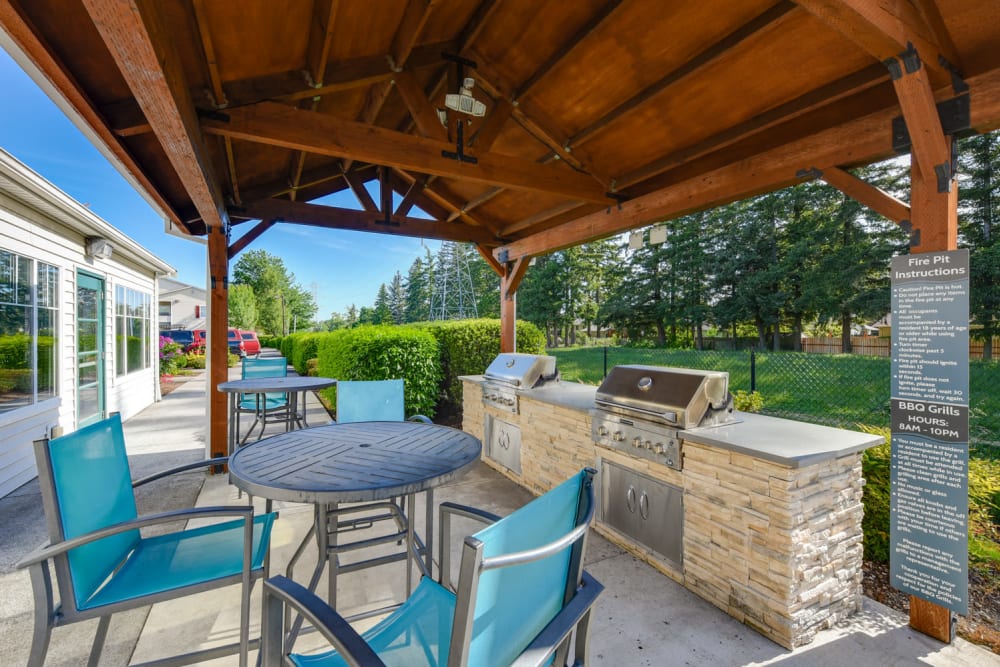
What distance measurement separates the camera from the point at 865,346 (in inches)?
625

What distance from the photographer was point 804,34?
2371mm

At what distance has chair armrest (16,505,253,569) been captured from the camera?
4.11ft

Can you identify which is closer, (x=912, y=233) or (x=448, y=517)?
(x=448, y=517)

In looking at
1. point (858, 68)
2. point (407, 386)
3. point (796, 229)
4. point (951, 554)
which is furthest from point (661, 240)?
point (796, 229)

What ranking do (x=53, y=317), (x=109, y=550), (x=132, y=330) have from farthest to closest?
1. (x=132, y=330)
2. (x=53, y=317)
3. (x=109, y=550)

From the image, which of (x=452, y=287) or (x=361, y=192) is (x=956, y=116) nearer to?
(x=361, y=192)

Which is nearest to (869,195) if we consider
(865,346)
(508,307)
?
(508,307)

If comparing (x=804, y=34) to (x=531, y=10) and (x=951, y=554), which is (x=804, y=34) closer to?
(x=531, y=10)

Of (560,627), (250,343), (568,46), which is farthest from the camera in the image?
(250,343)

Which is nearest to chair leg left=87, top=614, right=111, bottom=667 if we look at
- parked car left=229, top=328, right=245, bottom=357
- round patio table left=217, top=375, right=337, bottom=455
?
round patio table left=217, top=375, right=337, bottom=455

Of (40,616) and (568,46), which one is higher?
(568,46)

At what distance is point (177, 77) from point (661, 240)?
146 inches

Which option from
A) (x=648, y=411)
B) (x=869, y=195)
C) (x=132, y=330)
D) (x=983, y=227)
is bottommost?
(x=648, y=411)

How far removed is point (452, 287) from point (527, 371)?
118ft
